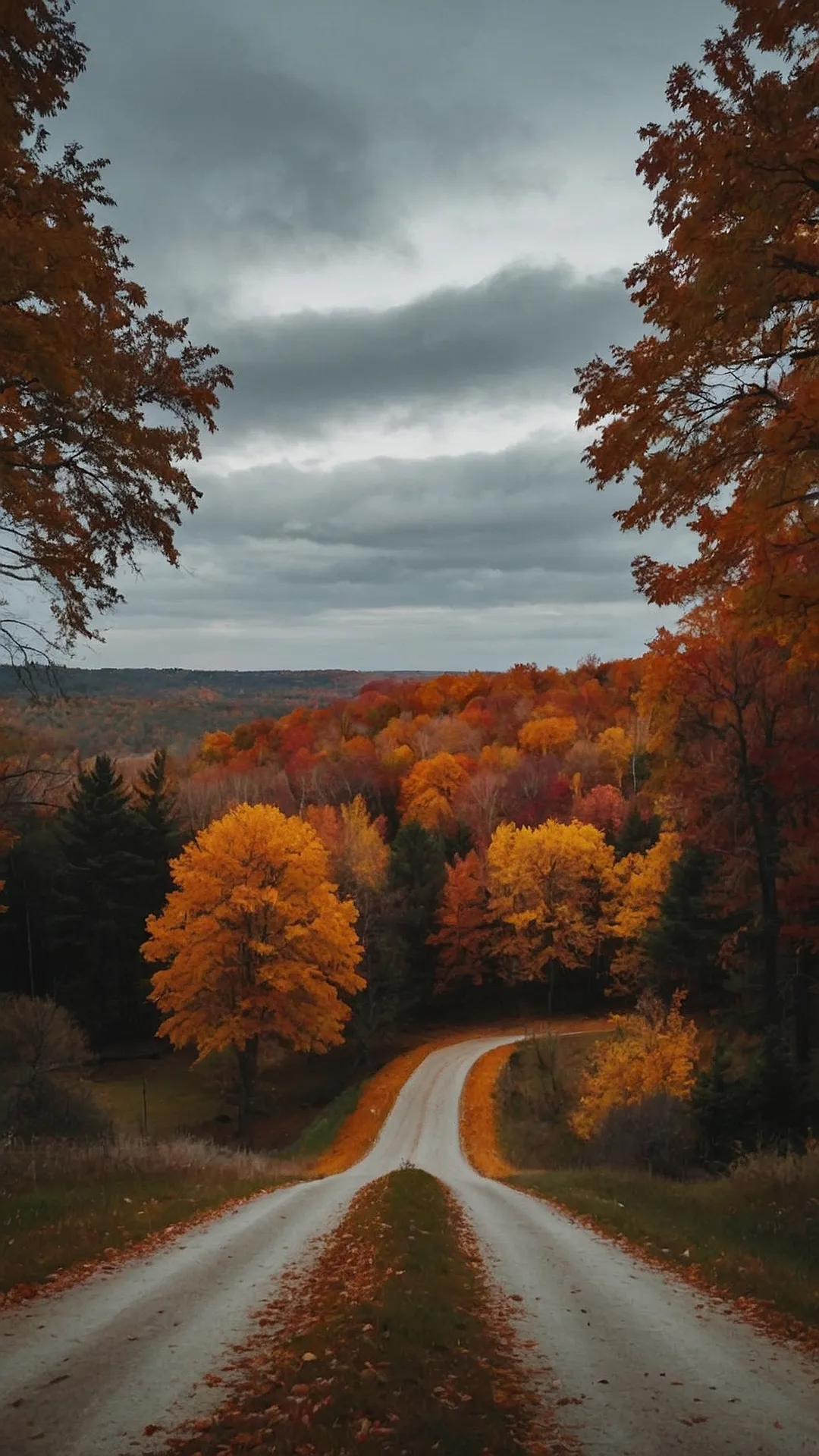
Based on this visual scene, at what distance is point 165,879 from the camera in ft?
163

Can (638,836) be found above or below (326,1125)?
above

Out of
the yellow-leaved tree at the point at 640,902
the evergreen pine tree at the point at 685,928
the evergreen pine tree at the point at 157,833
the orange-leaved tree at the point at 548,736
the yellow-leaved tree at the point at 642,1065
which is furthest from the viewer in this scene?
the orange-leaved tree at the point at 548,736

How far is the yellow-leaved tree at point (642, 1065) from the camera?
81.5 ft

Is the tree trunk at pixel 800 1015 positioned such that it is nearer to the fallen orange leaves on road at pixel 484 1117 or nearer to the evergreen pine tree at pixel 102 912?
the fallen orange leaves on road at pixel 484 1117

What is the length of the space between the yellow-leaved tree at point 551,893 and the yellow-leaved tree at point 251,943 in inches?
730

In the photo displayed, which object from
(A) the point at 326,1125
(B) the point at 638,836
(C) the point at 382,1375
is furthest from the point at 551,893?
(C) the point at 382,1375

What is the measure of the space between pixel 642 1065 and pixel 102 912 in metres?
32.9

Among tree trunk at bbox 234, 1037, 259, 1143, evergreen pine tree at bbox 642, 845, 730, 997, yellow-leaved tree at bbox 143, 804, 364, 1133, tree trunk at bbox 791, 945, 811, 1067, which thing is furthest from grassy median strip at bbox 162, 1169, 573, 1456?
evergreen pine tree at bbox 642, 845, 730, 997

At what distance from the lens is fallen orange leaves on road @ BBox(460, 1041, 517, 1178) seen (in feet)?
84.8

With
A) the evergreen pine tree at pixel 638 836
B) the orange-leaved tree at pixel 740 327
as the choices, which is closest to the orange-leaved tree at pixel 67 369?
the orange-leaved tree at pixel 740 327

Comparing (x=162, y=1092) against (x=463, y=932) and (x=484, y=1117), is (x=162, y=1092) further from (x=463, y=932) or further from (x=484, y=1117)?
(x=463, y=932)

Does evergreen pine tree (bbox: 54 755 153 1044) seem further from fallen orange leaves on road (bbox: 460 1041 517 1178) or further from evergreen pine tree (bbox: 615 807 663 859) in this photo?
evergreen pine tree (bbox: 615 807 663 859)

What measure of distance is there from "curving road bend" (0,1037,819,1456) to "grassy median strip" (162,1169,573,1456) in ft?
1.06

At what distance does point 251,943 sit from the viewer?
2916 cm
